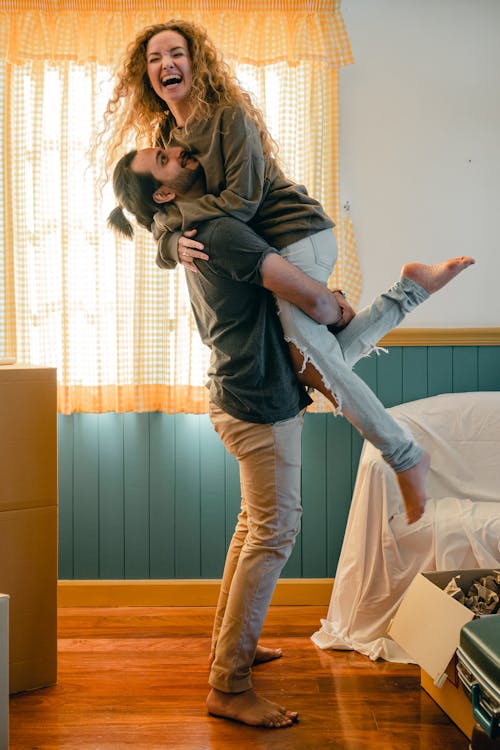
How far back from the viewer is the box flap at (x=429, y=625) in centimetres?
203

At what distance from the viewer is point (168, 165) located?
202cm

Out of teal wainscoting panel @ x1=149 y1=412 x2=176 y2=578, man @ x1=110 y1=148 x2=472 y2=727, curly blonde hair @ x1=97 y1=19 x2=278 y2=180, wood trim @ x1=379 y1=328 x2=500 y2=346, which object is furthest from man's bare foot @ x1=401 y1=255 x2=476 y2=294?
teal wainscoting panel @ x1=149 y1=412 x2=176 y2=578

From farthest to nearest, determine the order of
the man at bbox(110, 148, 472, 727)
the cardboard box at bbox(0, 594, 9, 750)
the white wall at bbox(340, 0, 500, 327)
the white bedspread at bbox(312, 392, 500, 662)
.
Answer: the white wall at bbox(340, 0, 500, 327)
the white bedspread at bbox(312, 392, 500, 662)
the man at bbox(110, 148, 472, 727)
the cardboard box at bbox(0, 594, 9, 750)

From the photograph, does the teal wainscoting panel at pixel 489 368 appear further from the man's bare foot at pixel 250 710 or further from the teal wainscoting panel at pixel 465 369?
the man's bare foot at pixel 250 710

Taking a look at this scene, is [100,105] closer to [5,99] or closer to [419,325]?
[5,99]

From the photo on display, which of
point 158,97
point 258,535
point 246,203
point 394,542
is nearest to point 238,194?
point 246,203

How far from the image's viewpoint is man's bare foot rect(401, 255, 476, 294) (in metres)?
2.13

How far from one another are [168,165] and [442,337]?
1429mm

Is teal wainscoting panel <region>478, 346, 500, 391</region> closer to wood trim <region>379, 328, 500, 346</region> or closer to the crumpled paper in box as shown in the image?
wood trim <region>379, 328, 500, 346</region>

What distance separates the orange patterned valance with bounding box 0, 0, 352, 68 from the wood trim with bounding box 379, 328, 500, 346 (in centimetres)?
104

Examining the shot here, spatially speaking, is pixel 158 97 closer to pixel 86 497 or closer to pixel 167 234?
pixel 167 234

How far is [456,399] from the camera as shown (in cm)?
288

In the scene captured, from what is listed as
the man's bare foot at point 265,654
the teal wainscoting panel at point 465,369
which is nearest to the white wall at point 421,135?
the teal wainscoting panel at point 465,369

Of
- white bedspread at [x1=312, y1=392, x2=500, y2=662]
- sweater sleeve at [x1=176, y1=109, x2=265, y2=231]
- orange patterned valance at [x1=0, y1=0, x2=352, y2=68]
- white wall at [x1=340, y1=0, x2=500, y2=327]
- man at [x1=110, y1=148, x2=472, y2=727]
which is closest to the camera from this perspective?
sweater sleeve at [x1=176, y1=109, x2=265, y2=231]
